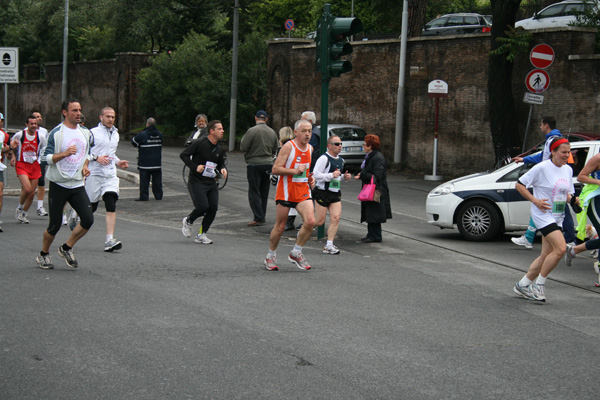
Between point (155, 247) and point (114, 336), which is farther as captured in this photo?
point (155, 247)

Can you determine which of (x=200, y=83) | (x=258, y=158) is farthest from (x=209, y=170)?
(x=200, y=83)

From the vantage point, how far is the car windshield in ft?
90.5

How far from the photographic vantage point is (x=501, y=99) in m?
23.9

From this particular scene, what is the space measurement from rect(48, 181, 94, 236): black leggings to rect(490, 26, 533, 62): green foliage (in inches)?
669

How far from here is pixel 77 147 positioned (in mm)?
9258

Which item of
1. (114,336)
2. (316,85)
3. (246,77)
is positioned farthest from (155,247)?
(246,77)

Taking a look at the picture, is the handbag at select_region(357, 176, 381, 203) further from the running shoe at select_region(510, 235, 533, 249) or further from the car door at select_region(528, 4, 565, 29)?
the car door at select_region(528, 4, 565, 29)

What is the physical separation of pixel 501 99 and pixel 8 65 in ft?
46.1

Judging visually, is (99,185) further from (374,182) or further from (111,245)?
(374,182)

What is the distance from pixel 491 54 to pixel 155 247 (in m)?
15.4

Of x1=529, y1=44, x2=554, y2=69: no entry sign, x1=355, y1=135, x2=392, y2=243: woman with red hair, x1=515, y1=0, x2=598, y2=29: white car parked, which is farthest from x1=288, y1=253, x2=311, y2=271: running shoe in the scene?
x1=515, y1=0, x2=598, y2=29: white car parked

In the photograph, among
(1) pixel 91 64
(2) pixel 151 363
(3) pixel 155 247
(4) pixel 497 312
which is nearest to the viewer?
(2) pixel 151 363

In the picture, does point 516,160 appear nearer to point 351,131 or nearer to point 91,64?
point 351,131

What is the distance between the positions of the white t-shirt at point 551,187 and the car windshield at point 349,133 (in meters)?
18.8
